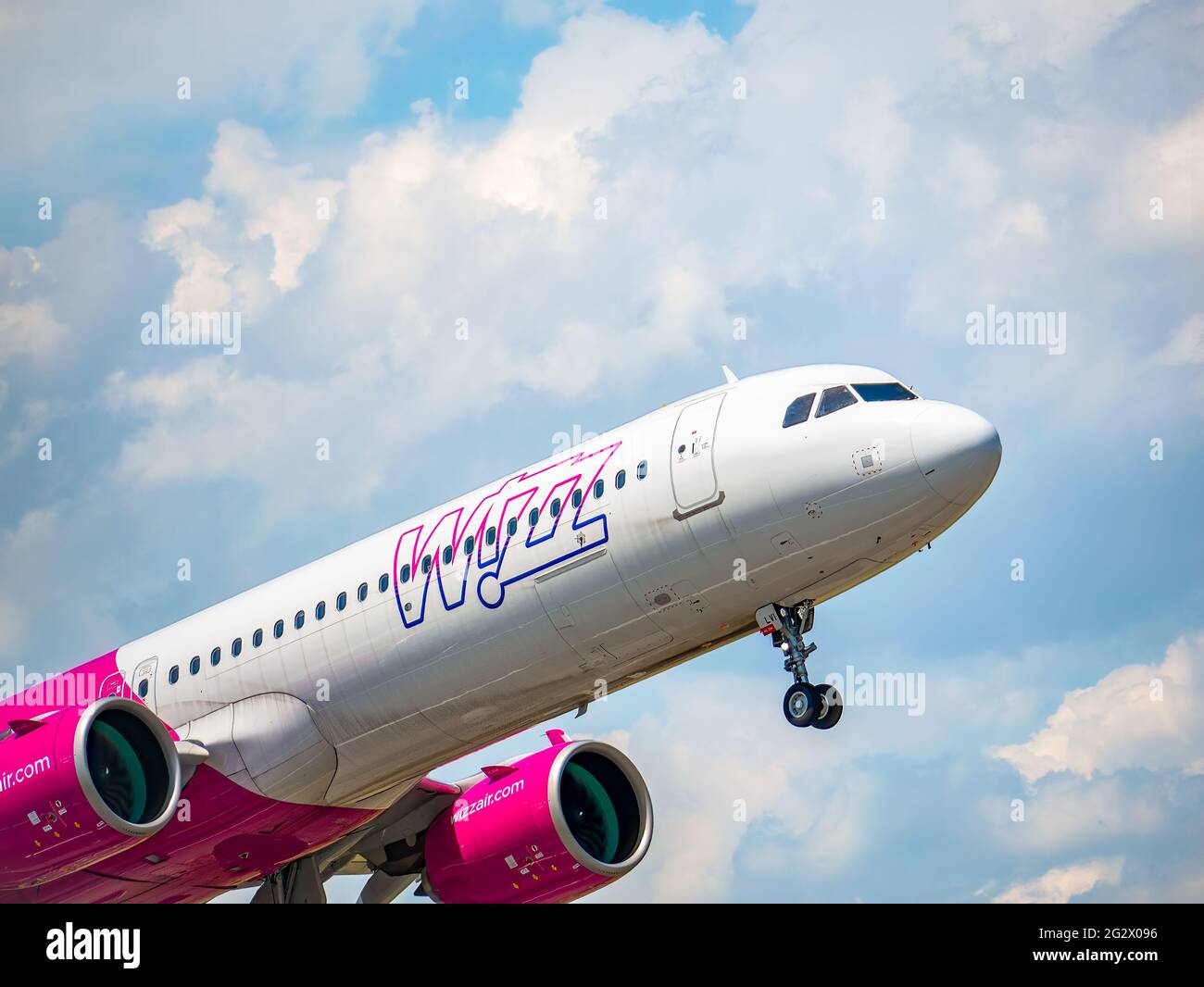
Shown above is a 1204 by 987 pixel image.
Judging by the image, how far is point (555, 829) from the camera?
31031 millimetres

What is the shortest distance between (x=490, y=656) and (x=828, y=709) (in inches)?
204

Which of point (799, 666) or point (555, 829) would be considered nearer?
point (799, 666)

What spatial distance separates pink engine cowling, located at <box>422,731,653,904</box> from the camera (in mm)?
31125

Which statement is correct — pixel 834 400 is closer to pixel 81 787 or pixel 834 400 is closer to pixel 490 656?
pixel 490 656

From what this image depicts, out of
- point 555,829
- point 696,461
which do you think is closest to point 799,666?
point 696,461

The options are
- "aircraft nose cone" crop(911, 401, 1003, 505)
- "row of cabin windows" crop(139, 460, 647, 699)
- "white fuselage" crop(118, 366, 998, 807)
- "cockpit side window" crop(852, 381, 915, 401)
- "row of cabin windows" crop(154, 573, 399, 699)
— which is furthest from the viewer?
"row of cabin windows" crop(154, 573, 399, 699)

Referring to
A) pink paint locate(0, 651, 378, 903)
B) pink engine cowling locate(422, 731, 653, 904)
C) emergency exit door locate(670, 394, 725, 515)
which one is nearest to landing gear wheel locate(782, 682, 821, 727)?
emergency exit door locate(670, 394, 725, 515)

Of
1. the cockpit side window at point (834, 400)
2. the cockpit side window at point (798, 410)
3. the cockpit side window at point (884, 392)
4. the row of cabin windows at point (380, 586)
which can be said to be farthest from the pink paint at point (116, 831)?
the cockpit side window at point (884, 392)

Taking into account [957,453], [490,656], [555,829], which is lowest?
[555,829]

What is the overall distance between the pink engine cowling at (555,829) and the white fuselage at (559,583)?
206cm

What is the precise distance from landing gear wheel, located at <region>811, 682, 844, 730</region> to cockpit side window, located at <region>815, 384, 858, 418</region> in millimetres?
3891

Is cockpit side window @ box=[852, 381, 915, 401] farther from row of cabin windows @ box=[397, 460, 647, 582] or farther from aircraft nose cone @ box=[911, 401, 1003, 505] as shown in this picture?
row of cabin windows @ box=[397, 460, 647, 582]
